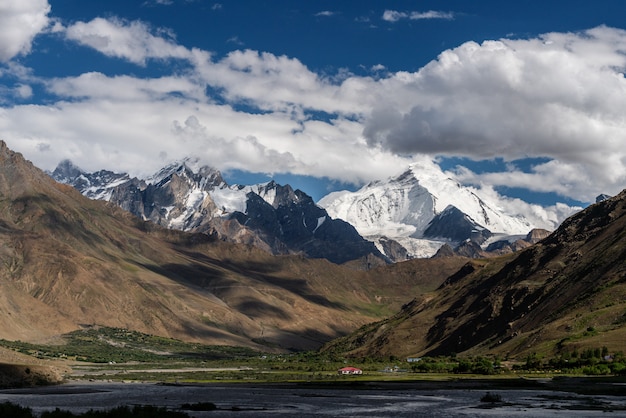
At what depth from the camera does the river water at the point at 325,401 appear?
357ft

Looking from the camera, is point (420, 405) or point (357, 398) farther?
point (357, 398)

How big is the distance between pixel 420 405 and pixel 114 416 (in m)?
47.8

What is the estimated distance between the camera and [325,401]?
133 m

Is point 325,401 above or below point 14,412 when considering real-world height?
below

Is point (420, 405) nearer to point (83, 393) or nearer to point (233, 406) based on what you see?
point (233, 406)

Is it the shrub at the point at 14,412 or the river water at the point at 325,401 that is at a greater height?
the shrub at the point at 14,412

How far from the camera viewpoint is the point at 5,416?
93562 mm

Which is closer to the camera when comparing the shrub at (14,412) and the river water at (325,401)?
the shrub at (14,412)

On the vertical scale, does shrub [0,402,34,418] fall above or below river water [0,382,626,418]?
above

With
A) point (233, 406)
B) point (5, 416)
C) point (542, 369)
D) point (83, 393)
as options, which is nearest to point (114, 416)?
point (5, 416)

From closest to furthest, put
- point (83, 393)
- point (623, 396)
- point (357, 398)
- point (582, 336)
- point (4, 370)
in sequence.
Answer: point (623, 396)
point (357, 398)
point (83, 393)
point (4, 370)
point (582, 336)

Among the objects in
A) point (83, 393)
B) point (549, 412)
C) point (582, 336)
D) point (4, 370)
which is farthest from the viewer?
point (582, 336)

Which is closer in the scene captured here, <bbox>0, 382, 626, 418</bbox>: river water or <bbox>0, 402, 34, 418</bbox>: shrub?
<bbox>0, 402, 34, 418</bbox>: shrub

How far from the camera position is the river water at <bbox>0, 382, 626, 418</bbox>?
357ft
